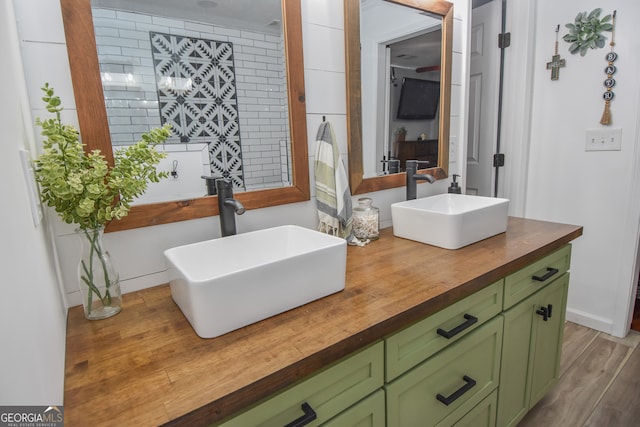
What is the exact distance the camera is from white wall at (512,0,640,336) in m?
1.95

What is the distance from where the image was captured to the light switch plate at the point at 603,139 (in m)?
2.00

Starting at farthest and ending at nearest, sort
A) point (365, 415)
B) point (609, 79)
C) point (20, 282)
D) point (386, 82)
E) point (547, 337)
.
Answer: point (609, 79), point (386, 82), point (547, 337), point (365, 415), point (20, 282)

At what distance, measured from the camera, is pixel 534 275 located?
1316 mm

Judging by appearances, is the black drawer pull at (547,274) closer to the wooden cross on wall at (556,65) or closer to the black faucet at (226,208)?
the black faucet at (226,208)

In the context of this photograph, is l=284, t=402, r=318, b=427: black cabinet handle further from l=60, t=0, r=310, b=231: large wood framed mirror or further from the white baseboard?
the white baseboard

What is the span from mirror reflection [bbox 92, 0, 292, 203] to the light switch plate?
74.7 inches

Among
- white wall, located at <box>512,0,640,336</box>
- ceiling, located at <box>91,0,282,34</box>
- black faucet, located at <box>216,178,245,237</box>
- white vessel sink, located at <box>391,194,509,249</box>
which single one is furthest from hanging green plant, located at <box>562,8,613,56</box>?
black faucet, located at <box>216,178,245,237</box>

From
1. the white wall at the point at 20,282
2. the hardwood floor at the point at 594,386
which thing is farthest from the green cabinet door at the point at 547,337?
the white wall at the point at 20,282

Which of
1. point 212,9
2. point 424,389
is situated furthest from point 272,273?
point 212,9

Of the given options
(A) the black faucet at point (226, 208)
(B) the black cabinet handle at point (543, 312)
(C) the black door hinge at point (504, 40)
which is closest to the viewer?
(A) the black faucet at point (226, 208)

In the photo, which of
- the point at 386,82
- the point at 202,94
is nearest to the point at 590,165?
the point at 386,82

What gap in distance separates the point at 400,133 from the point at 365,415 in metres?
1.25

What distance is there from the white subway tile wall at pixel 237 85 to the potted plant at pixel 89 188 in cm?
15

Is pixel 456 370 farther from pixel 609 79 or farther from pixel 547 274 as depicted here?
pixel 609 79
